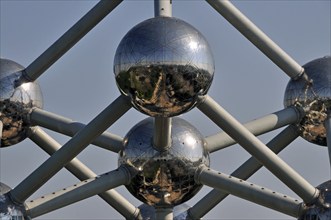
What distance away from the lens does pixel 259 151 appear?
21.1 metres

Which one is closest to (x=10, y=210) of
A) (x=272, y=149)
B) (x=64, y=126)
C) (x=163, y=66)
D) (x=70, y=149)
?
(x=70, y=149)

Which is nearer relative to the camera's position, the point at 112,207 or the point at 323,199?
the point at 323,199

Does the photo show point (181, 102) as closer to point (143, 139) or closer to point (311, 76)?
point (143, 139)

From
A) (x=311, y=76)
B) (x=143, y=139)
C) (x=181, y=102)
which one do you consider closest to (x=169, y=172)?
(x=143, y=139)

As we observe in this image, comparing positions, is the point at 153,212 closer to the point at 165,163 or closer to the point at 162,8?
the point at 165,163

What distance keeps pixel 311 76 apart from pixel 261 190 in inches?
116

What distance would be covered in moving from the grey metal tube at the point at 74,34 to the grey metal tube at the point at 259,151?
278 centimetres

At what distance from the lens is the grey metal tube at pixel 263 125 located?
2269 cm

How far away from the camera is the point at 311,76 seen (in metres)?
23.2

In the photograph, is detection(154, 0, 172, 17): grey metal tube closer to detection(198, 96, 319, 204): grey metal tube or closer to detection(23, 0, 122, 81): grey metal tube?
detection(23, 0, 122, 81): grey metal tube

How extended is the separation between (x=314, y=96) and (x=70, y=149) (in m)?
5.11

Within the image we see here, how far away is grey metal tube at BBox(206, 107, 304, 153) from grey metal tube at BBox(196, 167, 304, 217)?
1.00 meters

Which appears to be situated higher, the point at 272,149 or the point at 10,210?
the point at 272,149

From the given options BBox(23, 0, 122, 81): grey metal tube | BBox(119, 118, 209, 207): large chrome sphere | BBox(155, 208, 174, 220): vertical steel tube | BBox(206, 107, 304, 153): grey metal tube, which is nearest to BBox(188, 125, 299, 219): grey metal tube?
BBox(206, 107, 304, 153): grey metal tube
